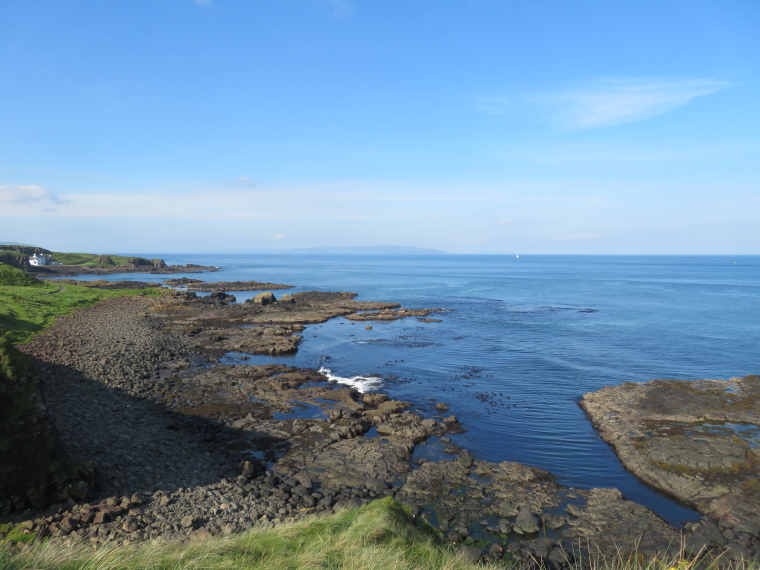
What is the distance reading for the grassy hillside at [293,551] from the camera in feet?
26.9

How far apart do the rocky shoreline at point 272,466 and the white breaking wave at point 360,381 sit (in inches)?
47.6

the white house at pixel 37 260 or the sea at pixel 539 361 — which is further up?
the white house at pixel 37 260

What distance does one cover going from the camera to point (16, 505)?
13703 millimetres

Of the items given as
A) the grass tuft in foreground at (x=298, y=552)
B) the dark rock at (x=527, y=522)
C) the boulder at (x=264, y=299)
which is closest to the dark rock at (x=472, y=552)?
the grass tuft in foreground at (x=298, y=552)

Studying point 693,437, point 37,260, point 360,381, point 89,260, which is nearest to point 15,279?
point 360,381

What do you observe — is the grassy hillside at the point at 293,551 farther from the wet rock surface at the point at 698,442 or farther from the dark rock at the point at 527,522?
the wet rock surface at the point at 698,442

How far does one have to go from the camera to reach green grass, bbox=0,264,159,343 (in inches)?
1602

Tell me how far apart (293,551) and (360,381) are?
23.5m

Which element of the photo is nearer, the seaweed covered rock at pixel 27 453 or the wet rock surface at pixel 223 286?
the seaweed covered rock at pixel 27 453

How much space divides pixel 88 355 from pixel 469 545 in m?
33.6

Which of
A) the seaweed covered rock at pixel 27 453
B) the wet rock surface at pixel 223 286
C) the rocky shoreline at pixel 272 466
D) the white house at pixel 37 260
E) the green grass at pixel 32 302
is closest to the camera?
the seaweed covered rock at pixel 27 453

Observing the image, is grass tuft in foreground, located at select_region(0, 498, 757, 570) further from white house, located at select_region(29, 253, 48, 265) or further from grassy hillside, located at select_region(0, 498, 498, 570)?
white house, located at select_region(29, 253, 48, 265)

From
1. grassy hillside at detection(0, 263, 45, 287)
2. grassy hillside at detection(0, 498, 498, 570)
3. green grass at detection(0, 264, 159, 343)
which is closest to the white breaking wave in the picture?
grassy hillside at detection(0, 498, 498, 570)

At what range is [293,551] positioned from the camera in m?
10.3
